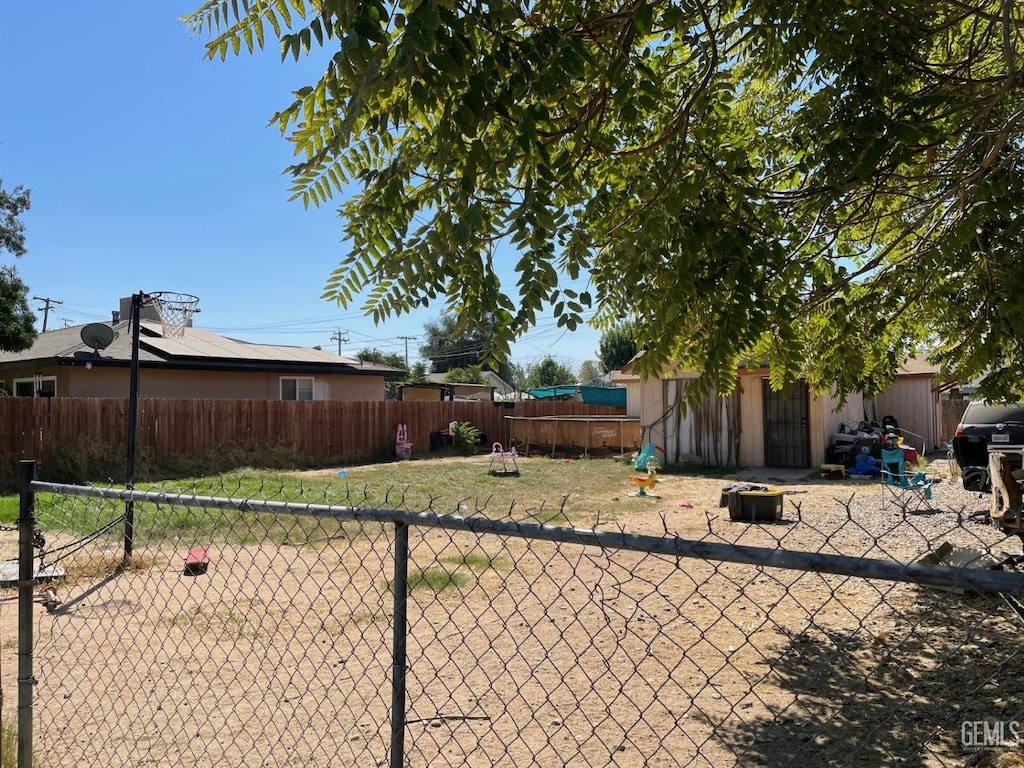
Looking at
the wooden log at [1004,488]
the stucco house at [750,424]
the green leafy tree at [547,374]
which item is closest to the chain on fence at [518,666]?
the wooden log at [1004,488]

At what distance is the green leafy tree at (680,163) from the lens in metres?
2.37

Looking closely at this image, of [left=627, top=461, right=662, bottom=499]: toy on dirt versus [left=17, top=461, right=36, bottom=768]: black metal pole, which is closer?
[left=17, top=461, right=36, bottom=768]: black metal pole

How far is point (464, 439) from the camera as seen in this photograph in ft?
76.8

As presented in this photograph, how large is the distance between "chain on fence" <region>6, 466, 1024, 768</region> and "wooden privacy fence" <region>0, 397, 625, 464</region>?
9.30 meters

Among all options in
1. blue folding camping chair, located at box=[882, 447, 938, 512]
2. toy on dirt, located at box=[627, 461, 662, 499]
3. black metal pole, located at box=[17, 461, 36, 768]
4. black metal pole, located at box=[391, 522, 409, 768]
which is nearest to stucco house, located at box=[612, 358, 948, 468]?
toy on dirt, located at box=[627, 461, 662, 499]

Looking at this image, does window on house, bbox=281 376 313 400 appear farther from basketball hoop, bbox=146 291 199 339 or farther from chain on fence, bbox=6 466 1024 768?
chain on fence, bbox=6 466 1024 768

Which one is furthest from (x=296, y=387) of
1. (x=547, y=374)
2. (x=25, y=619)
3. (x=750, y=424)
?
(x=547, y=374)

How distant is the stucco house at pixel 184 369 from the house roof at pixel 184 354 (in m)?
0.02

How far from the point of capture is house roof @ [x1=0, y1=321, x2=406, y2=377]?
18.2 meters

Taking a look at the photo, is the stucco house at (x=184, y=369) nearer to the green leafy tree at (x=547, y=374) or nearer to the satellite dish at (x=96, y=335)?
the satellite dish at (x=96, y=335)

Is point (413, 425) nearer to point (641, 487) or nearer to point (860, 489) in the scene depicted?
point (641, 487)

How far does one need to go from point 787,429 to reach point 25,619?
57.7 feet

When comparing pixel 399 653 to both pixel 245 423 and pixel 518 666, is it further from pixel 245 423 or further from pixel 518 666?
pixel 245 423

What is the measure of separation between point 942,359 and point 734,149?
317 cm
